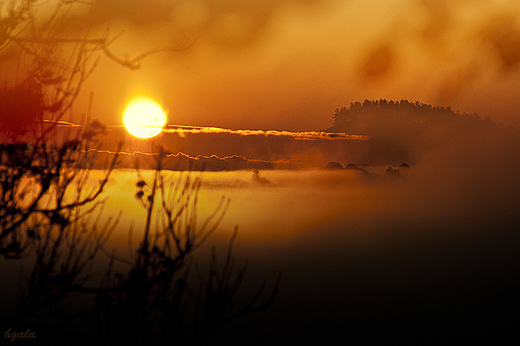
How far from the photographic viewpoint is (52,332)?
623 centimetres

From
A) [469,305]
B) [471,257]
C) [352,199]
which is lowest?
[469,305]

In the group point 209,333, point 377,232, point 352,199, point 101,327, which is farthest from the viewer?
point 352,199

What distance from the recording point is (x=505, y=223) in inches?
6462

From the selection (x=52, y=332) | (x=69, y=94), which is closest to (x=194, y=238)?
(x=52, y=332)

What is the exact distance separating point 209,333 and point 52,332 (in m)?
2.59

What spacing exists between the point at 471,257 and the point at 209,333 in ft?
457

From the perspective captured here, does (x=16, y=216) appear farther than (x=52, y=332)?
Yes

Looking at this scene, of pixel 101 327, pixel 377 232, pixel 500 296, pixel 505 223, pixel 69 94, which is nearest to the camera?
pixel 101 327

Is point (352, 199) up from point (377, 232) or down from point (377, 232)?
up

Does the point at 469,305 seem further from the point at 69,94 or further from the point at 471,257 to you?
the point at 69,94

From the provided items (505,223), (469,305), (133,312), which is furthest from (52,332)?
(505,223)

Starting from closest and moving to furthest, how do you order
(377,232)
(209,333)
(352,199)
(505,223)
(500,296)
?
1. (209,333)
2. (500,296)
3. (377,232)
4. (352,199)
5. (505,223)

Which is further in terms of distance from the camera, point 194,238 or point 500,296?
point 500,296

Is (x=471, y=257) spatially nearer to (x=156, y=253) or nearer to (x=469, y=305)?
(x=469, y=305)
